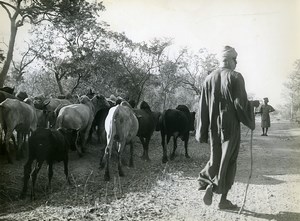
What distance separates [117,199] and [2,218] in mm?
1712

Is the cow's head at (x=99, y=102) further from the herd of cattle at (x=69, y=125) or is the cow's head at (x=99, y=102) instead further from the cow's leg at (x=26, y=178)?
the cow's leg at (x=26, y=178)

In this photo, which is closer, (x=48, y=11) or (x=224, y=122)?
(x=224, y=122)

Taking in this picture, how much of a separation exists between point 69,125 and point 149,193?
14.5ft

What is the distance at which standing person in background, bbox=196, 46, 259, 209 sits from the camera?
4941mm

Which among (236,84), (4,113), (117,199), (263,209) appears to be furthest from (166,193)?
(4,113)

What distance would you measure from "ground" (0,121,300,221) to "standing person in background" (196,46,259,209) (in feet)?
1.34

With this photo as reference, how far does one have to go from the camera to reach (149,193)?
6289 mm

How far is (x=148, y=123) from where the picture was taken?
1069 cm

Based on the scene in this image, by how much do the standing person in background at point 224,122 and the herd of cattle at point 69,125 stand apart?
3.15 meters

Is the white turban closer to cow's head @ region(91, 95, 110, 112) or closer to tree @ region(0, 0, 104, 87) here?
tree @ region(0, 0, 104, 87)

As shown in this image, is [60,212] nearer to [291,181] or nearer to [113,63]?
[291,181]

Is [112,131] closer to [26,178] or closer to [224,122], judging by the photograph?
[26,178]

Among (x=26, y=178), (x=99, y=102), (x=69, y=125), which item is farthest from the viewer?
(x=99, y=102)

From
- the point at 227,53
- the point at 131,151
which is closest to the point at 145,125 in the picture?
the point at 131,151
